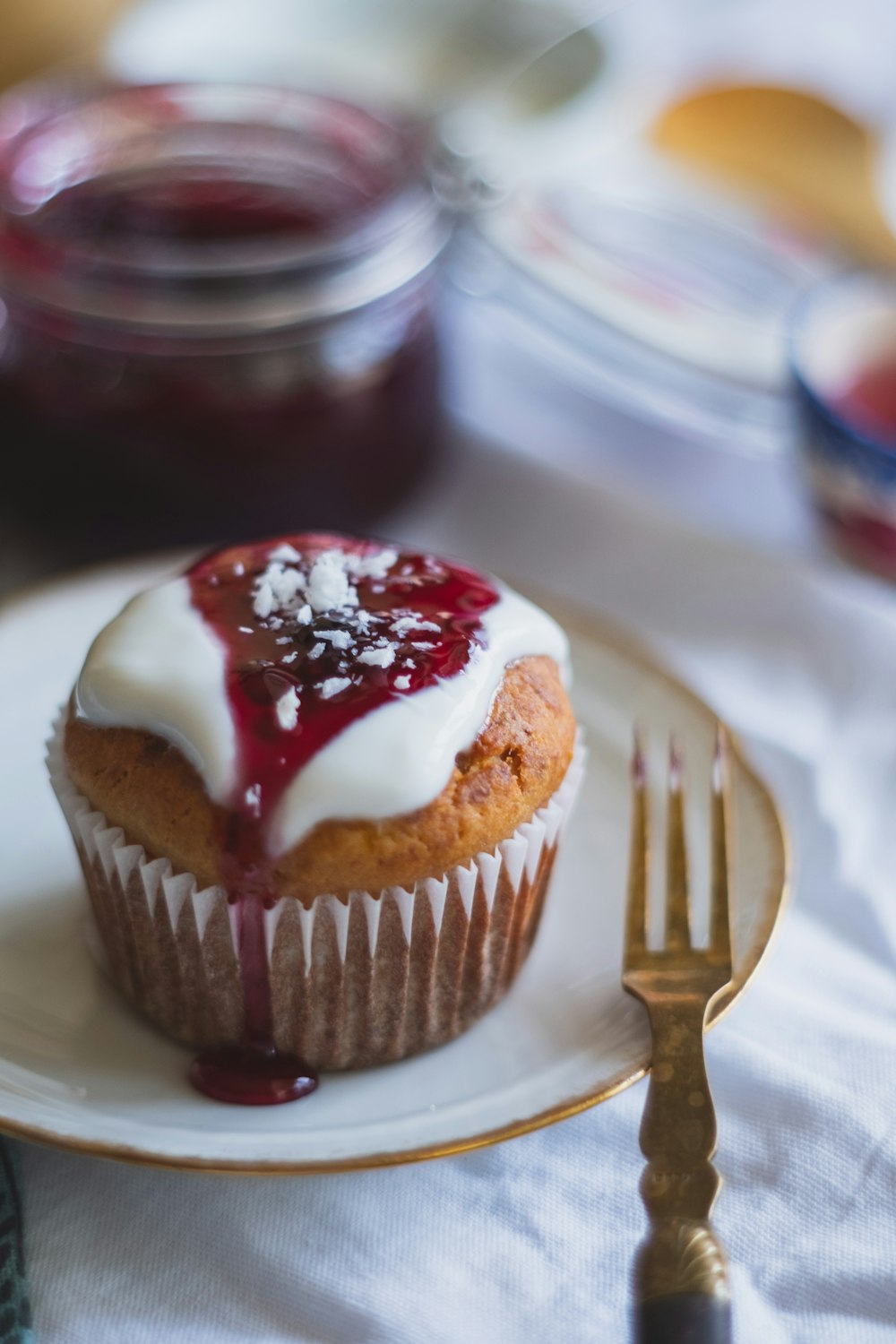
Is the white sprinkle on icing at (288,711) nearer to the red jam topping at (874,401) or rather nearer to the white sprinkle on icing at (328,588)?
the white sprinkle on icing at (328,588)

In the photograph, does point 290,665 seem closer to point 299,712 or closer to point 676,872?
point 299,712

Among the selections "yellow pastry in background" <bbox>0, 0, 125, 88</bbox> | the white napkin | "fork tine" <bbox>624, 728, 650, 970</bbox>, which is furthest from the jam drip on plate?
"yellow pastry in background" <bbox>0, 0, 125, 88</bbox>

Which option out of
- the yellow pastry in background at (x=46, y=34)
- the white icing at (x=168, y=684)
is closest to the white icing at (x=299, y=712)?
the white icing at (x=168, y=684)

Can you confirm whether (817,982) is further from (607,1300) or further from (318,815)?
(318,815)

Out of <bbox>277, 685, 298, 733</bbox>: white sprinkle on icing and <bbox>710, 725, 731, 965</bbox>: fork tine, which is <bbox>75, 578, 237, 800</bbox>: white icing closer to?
<bbox>277, 685, 298, 733</bbox>: white sprinkle on icing

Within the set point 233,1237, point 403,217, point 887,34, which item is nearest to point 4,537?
point 403,217

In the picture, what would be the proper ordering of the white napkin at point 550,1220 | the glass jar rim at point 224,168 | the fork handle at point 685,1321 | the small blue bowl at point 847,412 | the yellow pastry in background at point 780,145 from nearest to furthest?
the fork handle at point 685,1321, the white napkin at point 550,1220, the glass jar rim at point 224,168, the small blue bowl at point 847,412, the yellow pastry in background at point 780,145

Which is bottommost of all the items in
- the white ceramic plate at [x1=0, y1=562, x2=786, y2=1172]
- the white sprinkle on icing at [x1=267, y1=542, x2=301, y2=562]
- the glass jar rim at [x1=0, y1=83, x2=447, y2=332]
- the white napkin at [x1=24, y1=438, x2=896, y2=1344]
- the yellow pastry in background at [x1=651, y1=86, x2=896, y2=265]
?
the white napkin at [x1=24, y1=438, x2=896, y2=1344]
